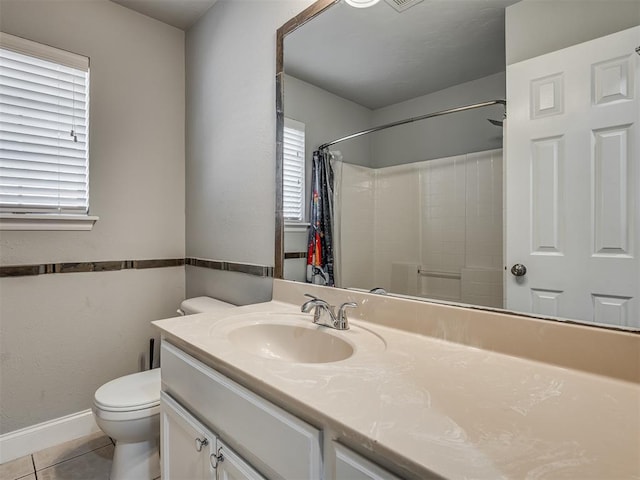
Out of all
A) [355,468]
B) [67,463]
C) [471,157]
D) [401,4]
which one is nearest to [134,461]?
[67,463]

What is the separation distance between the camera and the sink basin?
44.2 inches

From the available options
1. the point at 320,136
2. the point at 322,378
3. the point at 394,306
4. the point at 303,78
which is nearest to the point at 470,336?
the point at 394,306

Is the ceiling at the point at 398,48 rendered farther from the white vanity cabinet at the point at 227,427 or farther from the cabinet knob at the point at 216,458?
the cabinet knob at the point at 216,458

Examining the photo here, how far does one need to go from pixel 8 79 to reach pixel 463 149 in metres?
2.17

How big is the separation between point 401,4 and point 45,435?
8.50 ft

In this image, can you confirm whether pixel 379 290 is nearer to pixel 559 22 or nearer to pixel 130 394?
pixel 559 22

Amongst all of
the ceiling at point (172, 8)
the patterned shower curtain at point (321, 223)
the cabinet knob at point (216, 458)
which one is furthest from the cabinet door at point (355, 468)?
the ceiling at point (172, 8)

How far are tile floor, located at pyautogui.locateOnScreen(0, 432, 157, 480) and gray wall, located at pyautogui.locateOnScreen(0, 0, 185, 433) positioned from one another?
6.9 inches

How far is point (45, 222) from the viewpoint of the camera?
5.88 feet

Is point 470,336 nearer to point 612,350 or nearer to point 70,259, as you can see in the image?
point 612,350

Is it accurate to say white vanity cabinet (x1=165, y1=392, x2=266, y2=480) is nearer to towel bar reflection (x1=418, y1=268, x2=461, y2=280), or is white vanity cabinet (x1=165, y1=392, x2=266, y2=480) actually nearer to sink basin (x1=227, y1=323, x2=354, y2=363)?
sink basin (x1=227, y1=323, x2=354, y2=363)

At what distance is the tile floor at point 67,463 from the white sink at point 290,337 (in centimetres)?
115

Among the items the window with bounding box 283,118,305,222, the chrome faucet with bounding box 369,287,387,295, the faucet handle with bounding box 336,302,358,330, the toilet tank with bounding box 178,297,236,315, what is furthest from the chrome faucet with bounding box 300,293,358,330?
the toilet tank with bounding box 178,297,236,315

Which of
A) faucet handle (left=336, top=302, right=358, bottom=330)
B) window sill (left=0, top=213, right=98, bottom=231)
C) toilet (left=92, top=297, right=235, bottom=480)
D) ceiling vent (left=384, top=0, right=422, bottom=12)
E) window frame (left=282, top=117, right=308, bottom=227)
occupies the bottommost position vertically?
toilet (left=92, top=297, right=235, bottom=480)
